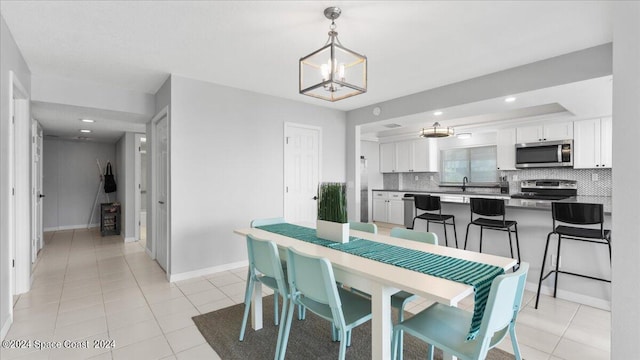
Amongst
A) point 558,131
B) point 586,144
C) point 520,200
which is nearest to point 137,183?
point 520,200

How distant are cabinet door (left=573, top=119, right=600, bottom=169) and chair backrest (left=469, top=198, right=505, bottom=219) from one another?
303 centimetres

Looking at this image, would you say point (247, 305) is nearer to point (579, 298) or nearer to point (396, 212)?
point (579, 298)

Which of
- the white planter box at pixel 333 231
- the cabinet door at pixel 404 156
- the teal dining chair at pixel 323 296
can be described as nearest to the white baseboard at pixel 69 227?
the white planter box at pixel 333 231

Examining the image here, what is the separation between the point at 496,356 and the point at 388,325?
3.94 ft

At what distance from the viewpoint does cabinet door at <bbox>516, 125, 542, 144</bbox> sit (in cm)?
539

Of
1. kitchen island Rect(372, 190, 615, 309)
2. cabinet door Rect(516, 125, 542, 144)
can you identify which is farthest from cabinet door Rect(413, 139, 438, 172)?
kitchen island Rect(372, 190, 615, 309)

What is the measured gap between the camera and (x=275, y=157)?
4414mm

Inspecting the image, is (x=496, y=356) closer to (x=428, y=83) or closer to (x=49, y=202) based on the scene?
(x=428, y=83)

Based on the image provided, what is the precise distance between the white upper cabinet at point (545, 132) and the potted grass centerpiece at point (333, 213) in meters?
5.06

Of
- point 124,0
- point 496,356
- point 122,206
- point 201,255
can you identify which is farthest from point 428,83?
point 122,206

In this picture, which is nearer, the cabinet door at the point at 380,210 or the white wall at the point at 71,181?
the white wall at the point at 71,181

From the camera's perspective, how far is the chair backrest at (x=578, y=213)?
2.59 meters

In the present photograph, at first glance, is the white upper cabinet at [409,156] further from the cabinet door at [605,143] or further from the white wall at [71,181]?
the white wall at [71,181]

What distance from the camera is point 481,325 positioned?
1.26 metres
